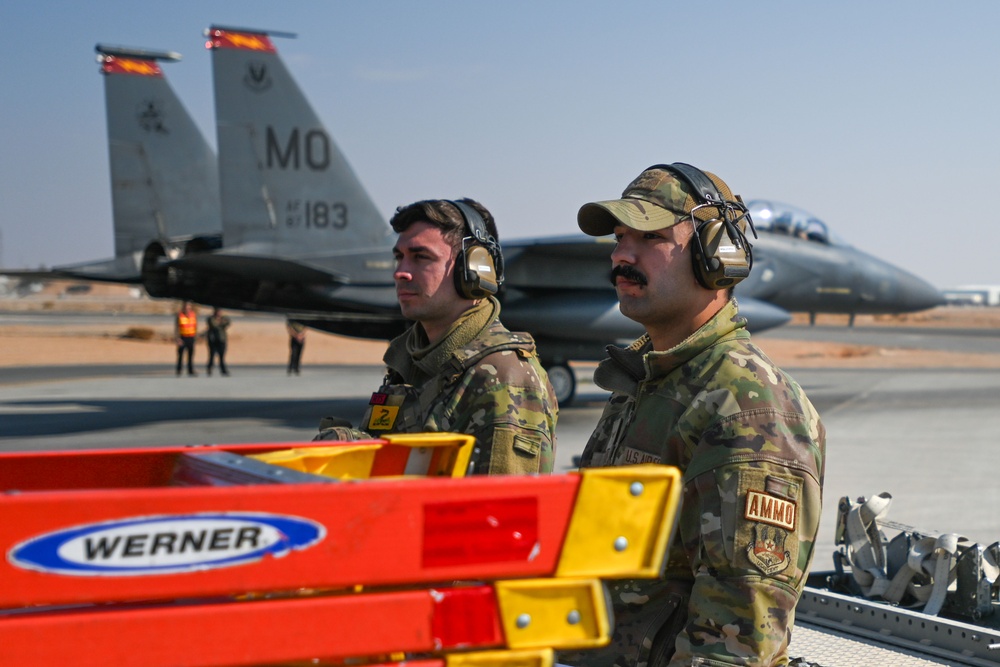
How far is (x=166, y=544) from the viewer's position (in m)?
1.30

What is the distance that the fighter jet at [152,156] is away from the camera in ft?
59.6

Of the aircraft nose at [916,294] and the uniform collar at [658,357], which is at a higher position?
the uniform collar at [658,357]

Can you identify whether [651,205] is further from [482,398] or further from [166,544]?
[166,544]

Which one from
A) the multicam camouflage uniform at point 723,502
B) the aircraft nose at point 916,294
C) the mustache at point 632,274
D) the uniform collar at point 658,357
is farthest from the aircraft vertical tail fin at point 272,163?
the multicam camouflage uniform at point 723,502

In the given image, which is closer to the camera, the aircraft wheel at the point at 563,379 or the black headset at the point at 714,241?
the black headset at the point at 714,241

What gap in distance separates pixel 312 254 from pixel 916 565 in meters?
11.2

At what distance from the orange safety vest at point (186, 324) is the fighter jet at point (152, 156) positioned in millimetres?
4667

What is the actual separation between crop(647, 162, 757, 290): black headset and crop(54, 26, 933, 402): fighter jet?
37.2 feet

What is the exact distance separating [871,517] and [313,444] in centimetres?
289

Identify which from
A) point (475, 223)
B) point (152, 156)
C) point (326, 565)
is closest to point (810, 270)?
point (152, 156)

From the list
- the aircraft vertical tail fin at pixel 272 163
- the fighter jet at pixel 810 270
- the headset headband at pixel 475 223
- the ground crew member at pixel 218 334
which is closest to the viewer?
the headset headband at pixel 475 223

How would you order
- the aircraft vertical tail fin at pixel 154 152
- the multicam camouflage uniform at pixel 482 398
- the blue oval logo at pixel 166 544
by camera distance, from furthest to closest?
the aircraft vertical tail fin at pixel 154 152 → the multicam camouflage uniform at pixel 482 398 → the blue oval logo at pixel 166 544

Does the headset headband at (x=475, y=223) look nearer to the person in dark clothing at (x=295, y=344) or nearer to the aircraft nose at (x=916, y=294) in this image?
the aircraft nose at (x=916, y=294)

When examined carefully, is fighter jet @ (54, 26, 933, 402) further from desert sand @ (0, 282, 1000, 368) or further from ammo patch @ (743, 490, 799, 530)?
desert sand @ (0, 282, 1000, 368)
